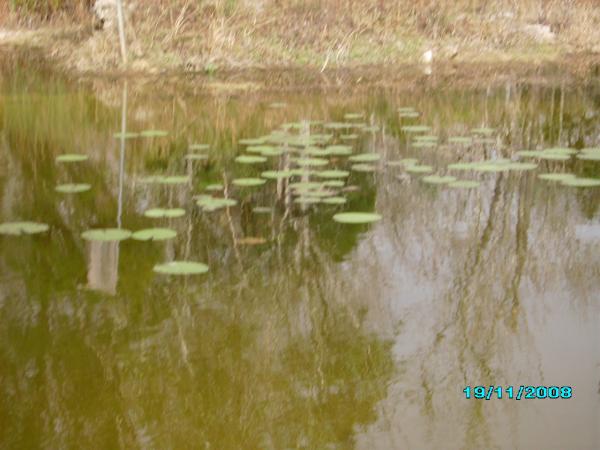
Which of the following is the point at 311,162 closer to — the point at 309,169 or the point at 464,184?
the point at 309,169

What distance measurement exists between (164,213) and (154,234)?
0.33m

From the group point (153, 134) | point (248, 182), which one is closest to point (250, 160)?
point (248, 182)

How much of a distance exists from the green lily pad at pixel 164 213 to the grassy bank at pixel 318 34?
6.11 m

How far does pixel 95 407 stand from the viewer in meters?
2.77

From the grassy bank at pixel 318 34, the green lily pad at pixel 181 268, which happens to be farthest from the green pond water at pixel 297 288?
the grassy bank at pixel 318 34

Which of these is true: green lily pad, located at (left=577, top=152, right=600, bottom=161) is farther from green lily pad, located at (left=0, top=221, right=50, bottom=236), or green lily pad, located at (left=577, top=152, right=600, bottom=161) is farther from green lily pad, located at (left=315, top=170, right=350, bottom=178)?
green lily pad, located at (left=0, top=221, right=50, bottom=236)

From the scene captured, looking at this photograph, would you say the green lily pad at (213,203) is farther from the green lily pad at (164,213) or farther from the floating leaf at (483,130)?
the floating leaf at (483,130)

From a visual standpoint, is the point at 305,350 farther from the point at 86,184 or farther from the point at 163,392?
the point at 86,184

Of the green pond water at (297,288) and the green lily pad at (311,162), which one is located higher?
the green lily pad at (311,162)

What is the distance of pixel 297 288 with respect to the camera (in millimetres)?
3803

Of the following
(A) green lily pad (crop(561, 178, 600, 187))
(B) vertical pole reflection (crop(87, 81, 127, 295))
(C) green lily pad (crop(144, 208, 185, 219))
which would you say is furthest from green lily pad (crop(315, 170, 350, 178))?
(B) vertical pole reflection (crop(87, 81, 127, 295))

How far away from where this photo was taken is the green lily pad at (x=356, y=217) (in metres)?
4.61

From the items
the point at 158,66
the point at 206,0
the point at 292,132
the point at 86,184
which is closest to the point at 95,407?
the point at 86,184

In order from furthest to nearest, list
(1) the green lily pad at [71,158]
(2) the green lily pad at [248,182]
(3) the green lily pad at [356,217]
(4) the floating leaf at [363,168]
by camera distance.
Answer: (1) the green lily pad at [71,158] < (4) the floating leaf at [363,168] < (2) the green lily pad at [248,182] < (3) the green lily pad at [356,217]
